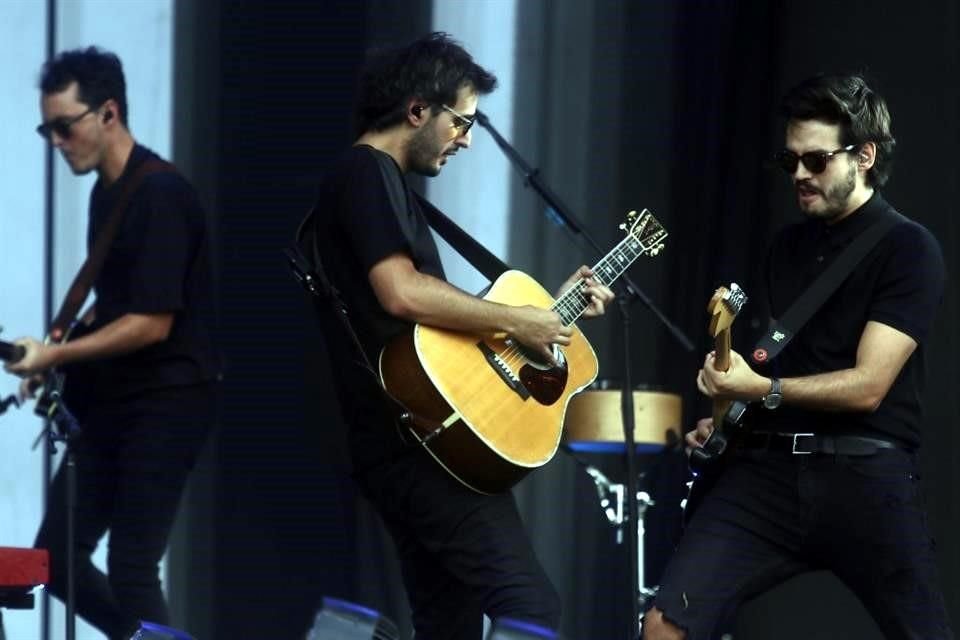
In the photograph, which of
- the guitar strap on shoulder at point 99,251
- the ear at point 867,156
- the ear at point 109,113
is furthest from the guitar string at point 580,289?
the ear at point 109,113

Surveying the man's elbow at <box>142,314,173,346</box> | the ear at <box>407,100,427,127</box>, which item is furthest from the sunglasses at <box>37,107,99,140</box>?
the ear at <box>407,100,427,127</box>

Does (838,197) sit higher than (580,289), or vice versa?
(838,197)

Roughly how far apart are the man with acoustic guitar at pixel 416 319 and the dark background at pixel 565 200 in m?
1.51

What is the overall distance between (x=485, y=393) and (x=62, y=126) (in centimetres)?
186

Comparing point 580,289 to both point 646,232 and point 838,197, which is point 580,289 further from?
point 838,197

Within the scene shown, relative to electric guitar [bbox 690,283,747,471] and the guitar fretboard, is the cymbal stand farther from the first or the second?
electric guitar [bbox 690,283,747,471]

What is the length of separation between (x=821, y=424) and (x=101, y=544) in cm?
252

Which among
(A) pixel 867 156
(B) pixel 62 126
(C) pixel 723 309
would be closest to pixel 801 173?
(A) pixel 867 156

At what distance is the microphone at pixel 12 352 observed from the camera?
15.5ft

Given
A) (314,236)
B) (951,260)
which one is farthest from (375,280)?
(951,260)

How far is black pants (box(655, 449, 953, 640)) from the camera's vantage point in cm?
360

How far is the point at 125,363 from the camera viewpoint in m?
4.68

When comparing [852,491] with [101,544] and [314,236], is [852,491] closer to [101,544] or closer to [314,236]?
[314,236]

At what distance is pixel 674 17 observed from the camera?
6.04 metres
